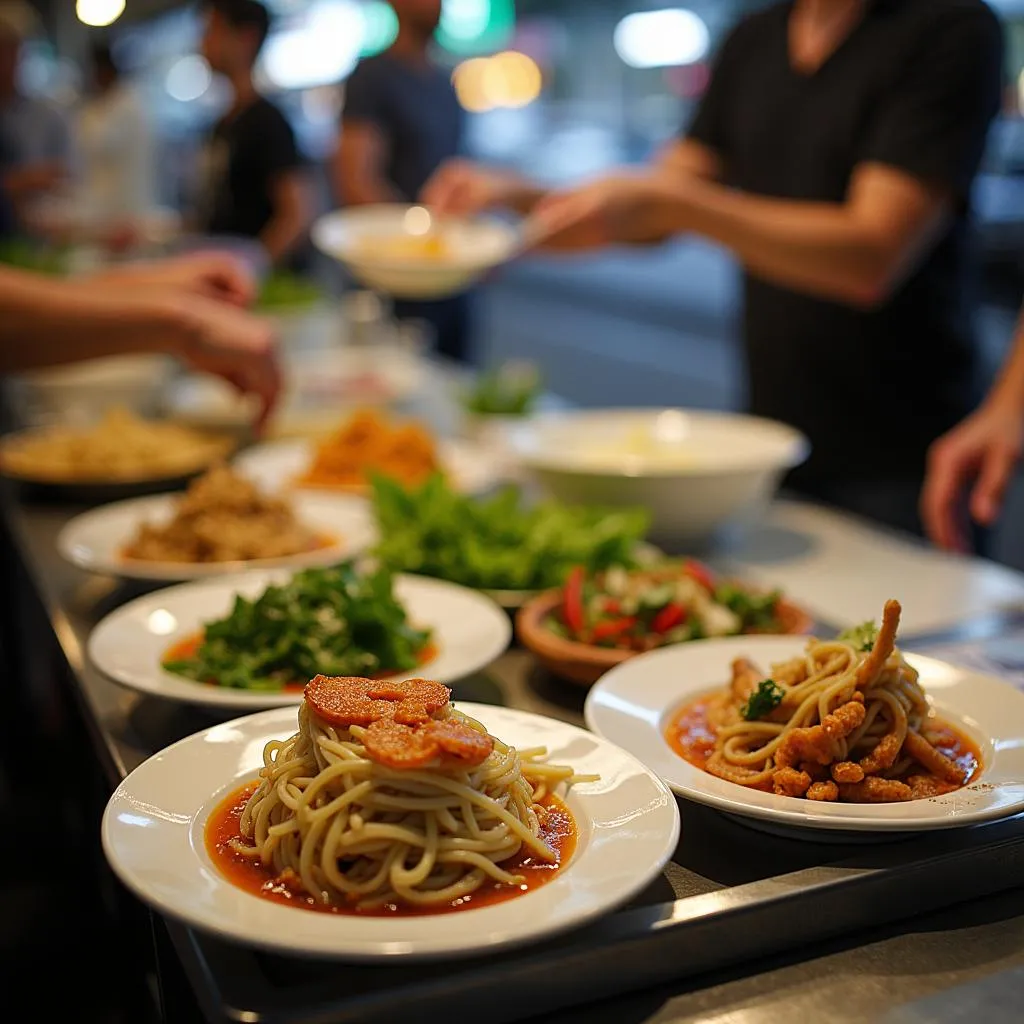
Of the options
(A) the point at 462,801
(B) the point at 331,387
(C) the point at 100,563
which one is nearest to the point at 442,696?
(A) the point at 462,801

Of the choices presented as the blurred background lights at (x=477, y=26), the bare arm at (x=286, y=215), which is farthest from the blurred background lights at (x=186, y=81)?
the bare arm at (x=286, y=215)

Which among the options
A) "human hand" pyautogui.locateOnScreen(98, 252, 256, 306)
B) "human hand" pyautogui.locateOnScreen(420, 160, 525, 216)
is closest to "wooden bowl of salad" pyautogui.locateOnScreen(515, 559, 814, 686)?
"human hand" pyautogui.locateOnScreen(98, 252, 256, 306)

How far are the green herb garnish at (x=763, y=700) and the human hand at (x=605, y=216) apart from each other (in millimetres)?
1563

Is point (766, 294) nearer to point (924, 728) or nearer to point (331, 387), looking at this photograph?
point (331, 387)

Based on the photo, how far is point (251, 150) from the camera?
6496 mm

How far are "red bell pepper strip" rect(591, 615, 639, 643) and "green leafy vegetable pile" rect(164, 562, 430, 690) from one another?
258 millimetres

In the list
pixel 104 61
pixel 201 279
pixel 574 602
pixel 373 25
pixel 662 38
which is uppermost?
pixel 373 25

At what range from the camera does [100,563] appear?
201cm

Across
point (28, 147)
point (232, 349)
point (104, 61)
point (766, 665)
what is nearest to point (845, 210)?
point (232, 349)

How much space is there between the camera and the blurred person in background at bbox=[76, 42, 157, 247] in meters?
8.34

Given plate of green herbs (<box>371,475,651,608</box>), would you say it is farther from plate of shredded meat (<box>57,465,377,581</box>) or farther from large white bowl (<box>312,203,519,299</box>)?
large white bowl (<box>312,203,519,299</box>)

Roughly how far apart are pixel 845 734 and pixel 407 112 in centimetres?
512

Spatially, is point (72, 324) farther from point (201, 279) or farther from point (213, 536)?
point (213, 536)

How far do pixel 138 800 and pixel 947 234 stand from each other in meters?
2.40
